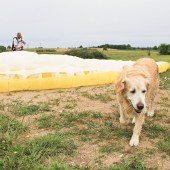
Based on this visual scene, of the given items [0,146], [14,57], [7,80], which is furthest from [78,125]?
[14,57]

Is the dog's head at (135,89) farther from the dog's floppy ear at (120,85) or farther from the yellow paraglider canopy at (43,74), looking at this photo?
the yellow paraglider canopy at (43,74)

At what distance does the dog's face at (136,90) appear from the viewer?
508 cm

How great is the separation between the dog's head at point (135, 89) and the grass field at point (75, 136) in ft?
2.08

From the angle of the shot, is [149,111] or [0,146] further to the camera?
[149,111]

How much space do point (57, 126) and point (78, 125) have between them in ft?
1.26

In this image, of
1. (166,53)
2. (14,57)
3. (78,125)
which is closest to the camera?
(78,125)

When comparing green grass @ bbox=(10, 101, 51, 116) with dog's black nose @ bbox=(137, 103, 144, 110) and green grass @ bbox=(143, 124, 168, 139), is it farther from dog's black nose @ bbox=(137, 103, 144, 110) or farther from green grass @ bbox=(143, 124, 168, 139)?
dog's black nose @ bbox=(137, 103, 144, 110)

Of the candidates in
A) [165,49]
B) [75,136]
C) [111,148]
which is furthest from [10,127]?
[165,49]

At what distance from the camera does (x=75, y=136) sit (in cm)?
541

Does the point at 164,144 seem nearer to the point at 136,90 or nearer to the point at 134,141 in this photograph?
the point at 134,141

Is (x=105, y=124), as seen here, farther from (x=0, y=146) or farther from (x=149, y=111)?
(x=0, y=146)

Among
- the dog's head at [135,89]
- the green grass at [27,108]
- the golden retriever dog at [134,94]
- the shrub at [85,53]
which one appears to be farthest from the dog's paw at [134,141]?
the shrub at [85,53]

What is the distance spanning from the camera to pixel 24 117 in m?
6.29

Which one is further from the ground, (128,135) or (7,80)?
(7,80)
